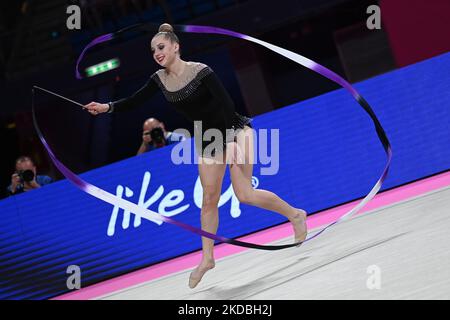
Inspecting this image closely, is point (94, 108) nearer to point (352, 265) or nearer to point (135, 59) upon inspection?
point (352, 265)

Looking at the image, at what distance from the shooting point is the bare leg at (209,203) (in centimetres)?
434

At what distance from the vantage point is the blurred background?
1049 centimetres

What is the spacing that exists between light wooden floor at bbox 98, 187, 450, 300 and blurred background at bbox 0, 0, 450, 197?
18.2ft

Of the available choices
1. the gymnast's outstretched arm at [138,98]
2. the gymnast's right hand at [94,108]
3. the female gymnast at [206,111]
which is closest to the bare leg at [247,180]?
the female gymnast at [206,111]

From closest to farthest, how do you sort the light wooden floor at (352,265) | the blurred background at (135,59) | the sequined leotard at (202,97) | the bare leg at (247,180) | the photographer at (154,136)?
the light wooden floor at (352,265) → the sequined leotard at (202,97) → the bare leg at (247,180) → the photographer at (154,136) → the blurred background at (135,59)

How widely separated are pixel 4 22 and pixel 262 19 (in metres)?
5.19

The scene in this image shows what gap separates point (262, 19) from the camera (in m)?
10.0

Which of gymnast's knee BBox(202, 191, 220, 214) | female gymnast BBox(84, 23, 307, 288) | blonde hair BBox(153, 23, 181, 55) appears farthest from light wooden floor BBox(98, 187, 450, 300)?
blonde hair BBox(153, 23, 181, 55)

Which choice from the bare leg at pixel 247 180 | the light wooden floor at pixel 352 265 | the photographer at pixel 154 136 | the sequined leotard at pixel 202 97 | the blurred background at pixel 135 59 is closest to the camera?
the light wooden floor at pixel 352 265

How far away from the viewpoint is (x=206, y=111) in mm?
4219

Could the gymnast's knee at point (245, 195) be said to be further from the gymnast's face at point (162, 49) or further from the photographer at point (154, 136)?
the photographer at point (154, 136)

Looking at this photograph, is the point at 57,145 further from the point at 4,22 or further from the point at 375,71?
the point at 375,71

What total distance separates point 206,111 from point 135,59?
6.53 m

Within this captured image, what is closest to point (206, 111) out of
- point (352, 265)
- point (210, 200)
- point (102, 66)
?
point (210, 200)
